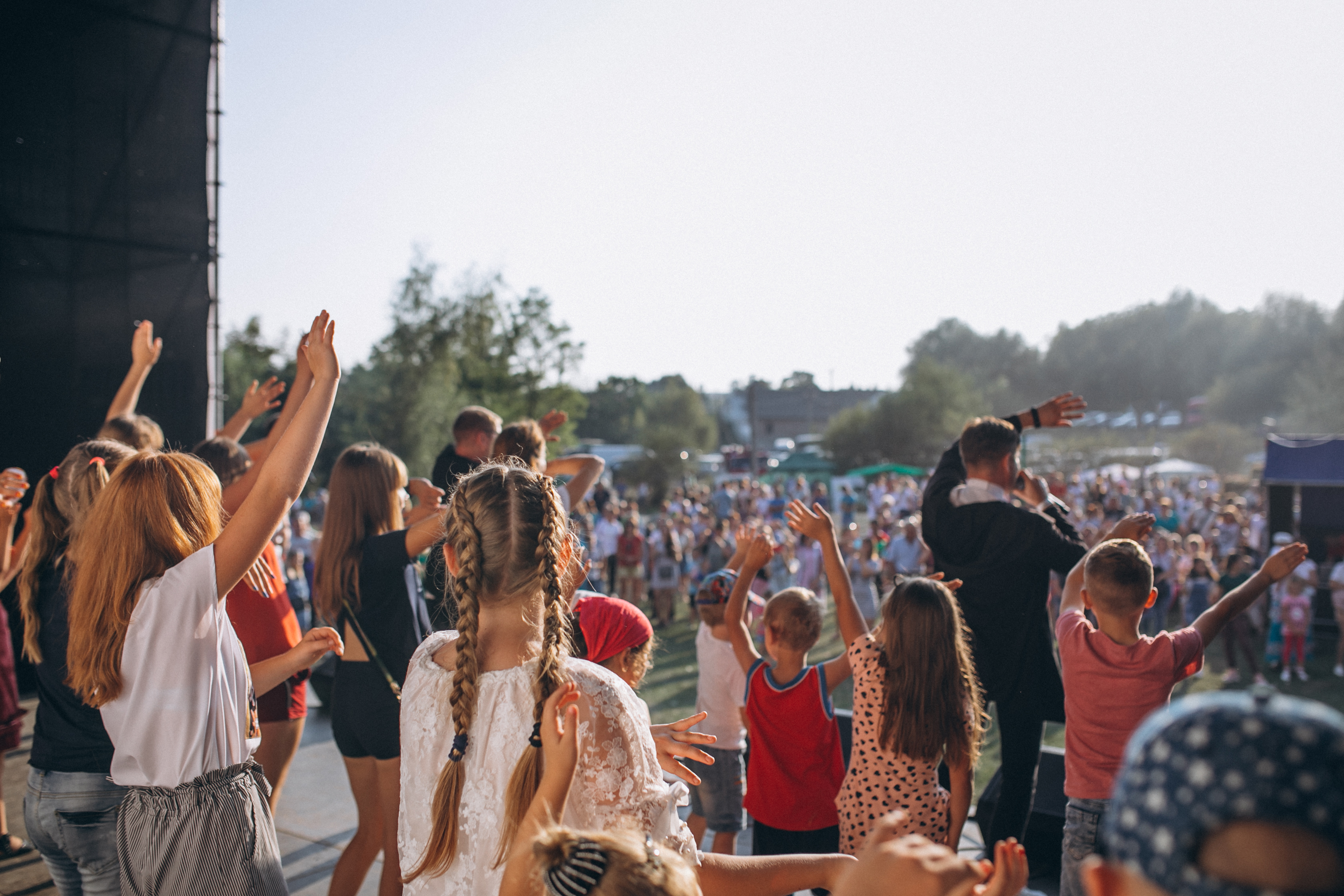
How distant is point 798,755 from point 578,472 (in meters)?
1.64

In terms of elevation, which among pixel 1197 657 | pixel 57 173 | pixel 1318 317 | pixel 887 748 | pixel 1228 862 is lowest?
pixel 887 748

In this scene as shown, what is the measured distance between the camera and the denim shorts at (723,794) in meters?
3.55

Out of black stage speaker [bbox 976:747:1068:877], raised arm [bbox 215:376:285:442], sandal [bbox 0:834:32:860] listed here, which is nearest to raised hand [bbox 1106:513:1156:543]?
black stage speaker [bbox 976:747:1068:877]

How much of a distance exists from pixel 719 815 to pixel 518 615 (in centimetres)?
238

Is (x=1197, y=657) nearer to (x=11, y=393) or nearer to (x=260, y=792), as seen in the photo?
(x=260, y=792)

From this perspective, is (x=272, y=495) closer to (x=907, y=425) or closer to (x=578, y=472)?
(x=578, y=472)

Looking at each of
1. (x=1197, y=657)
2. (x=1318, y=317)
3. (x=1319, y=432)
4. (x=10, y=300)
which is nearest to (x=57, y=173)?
(x=10, y=300)

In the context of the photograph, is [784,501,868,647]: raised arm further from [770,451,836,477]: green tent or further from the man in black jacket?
[770,451,836,477]: green tent

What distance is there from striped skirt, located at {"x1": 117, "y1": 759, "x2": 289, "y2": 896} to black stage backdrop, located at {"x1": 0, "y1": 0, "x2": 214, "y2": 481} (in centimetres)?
559

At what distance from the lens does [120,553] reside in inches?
72.9

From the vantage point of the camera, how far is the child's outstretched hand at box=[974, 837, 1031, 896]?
122cm

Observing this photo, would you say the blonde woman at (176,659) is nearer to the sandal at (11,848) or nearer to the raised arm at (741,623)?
the raised arm at (741,623)

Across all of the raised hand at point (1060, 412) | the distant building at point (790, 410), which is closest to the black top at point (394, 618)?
the raised hand at point (1060, 412)

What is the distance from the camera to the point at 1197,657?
2549 millimetres
